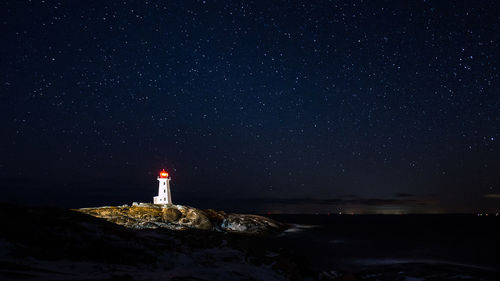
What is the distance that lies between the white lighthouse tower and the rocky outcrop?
46.6 ft

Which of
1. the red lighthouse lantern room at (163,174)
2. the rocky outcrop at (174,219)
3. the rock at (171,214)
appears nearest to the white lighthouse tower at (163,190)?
the red lighthouse lantern room at (163,174)

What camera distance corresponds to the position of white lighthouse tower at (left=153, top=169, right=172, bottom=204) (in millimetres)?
81825

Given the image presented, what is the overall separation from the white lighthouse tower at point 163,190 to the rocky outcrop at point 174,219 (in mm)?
14212

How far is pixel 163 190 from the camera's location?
8269 cm

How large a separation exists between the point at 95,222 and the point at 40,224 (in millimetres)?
3248

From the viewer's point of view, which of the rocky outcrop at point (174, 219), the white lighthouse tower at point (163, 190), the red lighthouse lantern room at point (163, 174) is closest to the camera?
the rocky outcrop at point (174, 219)

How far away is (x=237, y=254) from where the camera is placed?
59.4 ft

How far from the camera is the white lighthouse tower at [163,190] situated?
81.8 meters

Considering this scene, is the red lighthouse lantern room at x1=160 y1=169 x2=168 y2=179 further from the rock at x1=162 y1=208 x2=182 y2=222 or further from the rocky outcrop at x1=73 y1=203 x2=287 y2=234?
the rock at x1=162 y1=208 x2=182 y2=222

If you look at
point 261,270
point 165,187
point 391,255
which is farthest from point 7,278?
point 165,187

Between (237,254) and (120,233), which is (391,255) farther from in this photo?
(120,233)

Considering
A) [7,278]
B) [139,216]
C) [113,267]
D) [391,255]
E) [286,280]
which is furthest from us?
[139,216]

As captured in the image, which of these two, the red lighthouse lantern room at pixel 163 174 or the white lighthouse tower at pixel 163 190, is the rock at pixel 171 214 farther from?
the red lighthouse lantern room at pixel 163 174

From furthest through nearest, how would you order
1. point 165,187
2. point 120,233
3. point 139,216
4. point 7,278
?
1. point 165,187
2. point 139,216
3. point 120,233
4. point 7,278
